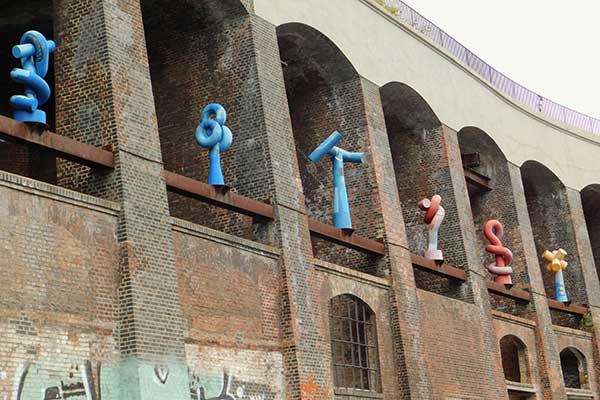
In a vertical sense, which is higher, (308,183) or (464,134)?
(464,134)

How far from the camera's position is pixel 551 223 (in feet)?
119

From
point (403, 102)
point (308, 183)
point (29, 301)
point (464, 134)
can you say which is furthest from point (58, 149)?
point (464, 134)

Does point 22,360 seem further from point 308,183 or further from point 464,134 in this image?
point 464,134

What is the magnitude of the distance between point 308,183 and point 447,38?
28.9 ft

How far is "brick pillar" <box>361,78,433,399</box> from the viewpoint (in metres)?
23.7

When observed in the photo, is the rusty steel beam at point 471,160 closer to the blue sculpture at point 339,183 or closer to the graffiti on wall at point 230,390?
the blue sculpture at point 339,183

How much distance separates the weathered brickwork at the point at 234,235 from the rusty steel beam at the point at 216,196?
0.46 metres

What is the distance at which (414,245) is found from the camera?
96.3 feet

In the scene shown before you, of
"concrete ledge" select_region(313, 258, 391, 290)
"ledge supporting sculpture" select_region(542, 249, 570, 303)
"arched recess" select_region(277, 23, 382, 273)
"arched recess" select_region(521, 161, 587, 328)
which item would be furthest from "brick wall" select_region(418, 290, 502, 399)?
"arched recess" select_region(521, 161, 587, 328)

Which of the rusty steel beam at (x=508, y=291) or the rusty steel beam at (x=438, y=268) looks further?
the rusty steel beam at (x=508, y=291)

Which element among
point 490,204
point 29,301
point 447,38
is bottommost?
point 29,301

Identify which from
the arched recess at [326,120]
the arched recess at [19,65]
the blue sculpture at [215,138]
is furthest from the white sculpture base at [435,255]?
the arched recess at [19,65]

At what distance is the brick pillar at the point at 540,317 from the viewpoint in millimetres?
30578

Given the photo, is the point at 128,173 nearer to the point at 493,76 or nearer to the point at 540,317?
the point at 540,317
